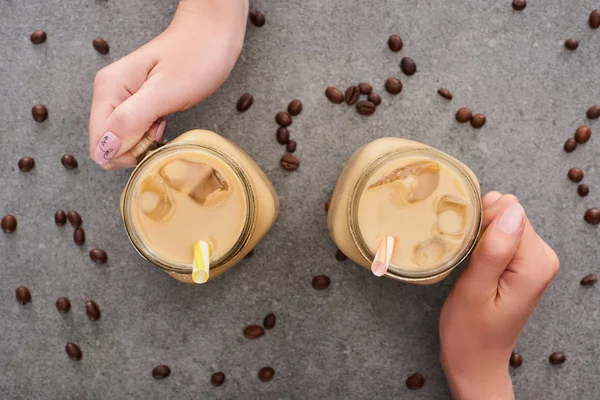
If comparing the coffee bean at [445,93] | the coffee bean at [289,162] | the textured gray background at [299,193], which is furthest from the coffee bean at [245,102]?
the coffee bean at [445,93]

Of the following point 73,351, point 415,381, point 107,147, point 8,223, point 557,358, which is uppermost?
point 107,147

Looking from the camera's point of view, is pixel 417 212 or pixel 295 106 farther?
pixel 295 106

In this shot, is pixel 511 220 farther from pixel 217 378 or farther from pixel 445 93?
pixel 217 378

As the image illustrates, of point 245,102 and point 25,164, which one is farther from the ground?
point 245,102

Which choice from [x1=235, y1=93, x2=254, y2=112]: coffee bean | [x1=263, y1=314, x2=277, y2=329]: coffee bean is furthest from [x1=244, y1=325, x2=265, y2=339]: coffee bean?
[x1=235, y1=93, x2=254, y2=112]: coffee bean

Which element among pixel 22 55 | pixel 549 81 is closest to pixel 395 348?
pixel 549 81

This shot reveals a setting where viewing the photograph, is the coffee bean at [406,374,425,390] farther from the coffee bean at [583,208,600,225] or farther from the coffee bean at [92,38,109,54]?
the coffee bean at [92,38,109,54]

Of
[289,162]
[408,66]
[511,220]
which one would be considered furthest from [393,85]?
[511,220]
